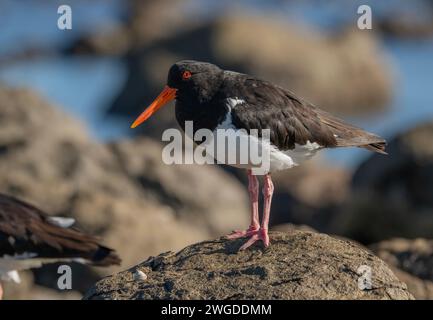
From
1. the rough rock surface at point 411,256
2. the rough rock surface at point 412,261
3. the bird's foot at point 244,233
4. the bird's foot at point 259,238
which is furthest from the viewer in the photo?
the rough rock surface at point 411,256

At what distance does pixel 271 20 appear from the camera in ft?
120

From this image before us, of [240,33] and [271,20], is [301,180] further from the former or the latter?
[271,20]

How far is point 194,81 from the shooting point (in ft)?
29.6

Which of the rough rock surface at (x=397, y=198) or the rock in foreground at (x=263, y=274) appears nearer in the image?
the rock in foreground at (x=263, y=274)

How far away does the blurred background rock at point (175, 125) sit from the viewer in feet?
44.7

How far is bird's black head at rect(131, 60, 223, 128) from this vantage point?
8953mm

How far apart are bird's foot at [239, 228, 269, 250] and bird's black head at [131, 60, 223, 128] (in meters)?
1.32

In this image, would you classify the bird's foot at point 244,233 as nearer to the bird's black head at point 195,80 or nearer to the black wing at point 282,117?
the black wing at point 282,117

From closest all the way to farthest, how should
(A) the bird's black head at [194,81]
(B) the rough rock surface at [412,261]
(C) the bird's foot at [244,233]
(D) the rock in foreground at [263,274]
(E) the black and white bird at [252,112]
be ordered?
(D) the rock in foreground at [263,274] < (C) the bird's foot at [244,233] < (E) the black and white bird at [252,112] < (A) the bird's black head at [194,81] < (B) the rough rock surface at [412,261]

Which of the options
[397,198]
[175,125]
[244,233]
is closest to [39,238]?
[244,233]

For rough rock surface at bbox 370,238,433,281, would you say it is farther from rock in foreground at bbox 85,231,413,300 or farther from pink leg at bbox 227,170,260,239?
rock in foreground at bbox 85,231,413,300

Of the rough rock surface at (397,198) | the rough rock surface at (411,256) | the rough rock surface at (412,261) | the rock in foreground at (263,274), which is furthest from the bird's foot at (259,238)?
the rough rock surface at (397,198)

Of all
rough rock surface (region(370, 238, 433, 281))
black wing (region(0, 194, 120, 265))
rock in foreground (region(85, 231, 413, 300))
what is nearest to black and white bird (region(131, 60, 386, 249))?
rock in foreground (region(85, 231, 413, 300))
